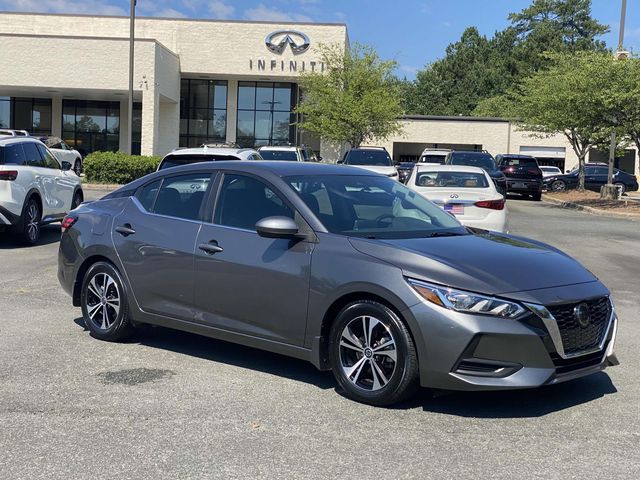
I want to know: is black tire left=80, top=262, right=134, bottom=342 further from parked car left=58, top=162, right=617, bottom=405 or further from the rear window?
the rear window

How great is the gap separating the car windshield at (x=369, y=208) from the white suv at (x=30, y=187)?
306 inches

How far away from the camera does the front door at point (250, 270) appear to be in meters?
5.20

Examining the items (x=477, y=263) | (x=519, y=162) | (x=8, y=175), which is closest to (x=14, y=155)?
(x=8, y=175)

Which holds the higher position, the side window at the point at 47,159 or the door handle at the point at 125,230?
the side window at the point at 47,159

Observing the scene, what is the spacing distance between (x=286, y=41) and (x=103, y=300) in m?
36.5

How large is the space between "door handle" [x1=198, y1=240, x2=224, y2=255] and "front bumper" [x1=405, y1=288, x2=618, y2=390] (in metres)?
1.72

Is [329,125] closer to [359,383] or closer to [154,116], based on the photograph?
[154,116]

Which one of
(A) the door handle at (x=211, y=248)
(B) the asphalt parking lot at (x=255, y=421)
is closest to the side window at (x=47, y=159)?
(B) the asphalt parking lot at (x=255, y=421)

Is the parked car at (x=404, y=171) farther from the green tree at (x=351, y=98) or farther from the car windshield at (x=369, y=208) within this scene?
the car windshield at (x=369, y=208)

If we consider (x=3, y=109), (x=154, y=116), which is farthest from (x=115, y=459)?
(x=3, y=109)

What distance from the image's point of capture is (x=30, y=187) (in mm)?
12398

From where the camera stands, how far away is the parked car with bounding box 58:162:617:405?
456 cm

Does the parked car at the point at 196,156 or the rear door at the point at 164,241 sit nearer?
the rear door at the point at 164,241

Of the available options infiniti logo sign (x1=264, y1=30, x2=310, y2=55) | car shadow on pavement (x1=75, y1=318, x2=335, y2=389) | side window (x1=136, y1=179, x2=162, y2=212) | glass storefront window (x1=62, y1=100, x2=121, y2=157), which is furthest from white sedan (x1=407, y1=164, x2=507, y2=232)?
glass storefront window (x1=62, y1=100, x2=121, y2=157)
